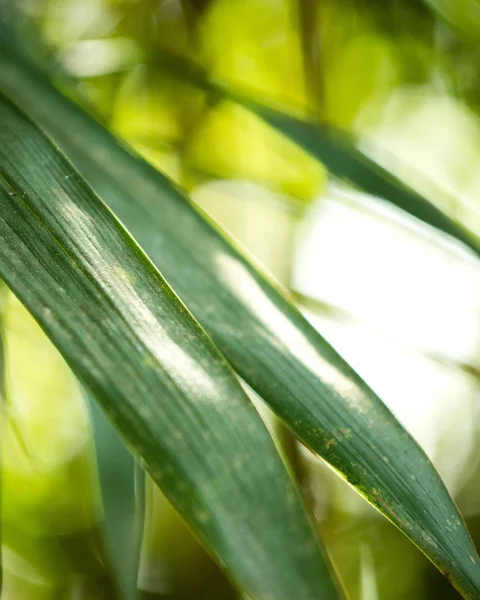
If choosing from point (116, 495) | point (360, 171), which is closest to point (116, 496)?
point (116, 495)

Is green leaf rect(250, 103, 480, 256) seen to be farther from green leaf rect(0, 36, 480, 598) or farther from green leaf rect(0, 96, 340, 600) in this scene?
green leaf rect(0, 96, 340, 600)

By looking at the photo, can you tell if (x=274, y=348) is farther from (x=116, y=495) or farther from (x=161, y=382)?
(x=116, y=495)

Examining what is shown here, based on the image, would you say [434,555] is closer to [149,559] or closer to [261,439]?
[261,439]

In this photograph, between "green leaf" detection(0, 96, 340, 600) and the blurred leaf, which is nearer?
"green leaf" detection(0, 96, 340, 600)

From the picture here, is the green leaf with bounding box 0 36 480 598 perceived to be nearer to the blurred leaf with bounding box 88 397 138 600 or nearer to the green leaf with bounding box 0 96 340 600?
the green leaf with bounding box 0 96 340 600

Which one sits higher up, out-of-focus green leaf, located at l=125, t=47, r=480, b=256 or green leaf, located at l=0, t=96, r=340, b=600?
out-of-focus green leaf, located at l=125, t=47, r=480, b=256

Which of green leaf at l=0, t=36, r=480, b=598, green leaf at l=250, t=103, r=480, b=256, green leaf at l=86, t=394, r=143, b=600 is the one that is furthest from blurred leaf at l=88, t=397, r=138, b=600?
green leaf at l=250, t=103, r=480, b=256

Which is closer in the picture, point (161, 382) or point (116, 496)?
point (161, 382)
